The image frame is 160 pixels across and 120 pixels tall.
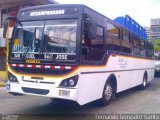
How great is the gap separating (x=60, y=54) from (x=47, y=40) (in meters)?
0.57

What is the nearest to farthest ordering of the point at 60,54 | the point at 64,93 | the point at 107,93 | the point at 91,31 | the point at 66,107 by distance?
the point at 64,93
the point at 60,54
the point at 91,31
the point at 66,107
the point at 107,93

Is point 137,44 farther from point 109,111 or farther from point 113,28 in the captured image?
point 109,111

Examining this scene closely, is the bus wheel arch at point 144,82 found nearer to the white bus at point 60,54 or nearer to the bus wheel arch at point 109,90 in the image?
the bus wheel arch at point 109,90

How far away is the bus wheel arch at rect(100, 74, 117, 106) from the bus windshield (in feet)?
7.73

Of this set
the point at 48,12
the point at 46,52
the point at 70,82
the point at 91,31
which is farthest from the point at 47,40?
the point at 70,82

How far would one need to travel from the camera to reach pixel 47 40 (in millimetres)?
7312

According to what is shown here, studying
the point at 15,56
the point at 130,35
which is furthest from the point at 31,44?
the point at 130,35

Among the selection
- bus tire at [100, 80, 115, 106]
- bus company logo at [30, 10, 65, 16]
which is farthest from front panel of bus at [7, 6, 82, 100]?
bus tire at [100, 80, 115, 106]

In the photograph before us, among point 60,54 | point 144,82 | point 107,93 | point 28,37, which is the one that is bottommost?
point 144,82

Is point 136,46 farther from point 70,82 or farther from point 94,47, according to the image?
point 70,82

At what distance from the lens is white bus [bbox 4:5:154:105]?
6969mm

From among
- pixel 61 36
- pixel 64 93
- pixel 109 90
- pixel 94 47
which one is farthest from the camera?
pixel 109 90

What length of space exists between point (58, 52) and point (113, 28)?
3247 millimetres

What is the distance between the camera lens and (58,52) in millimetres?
7117
